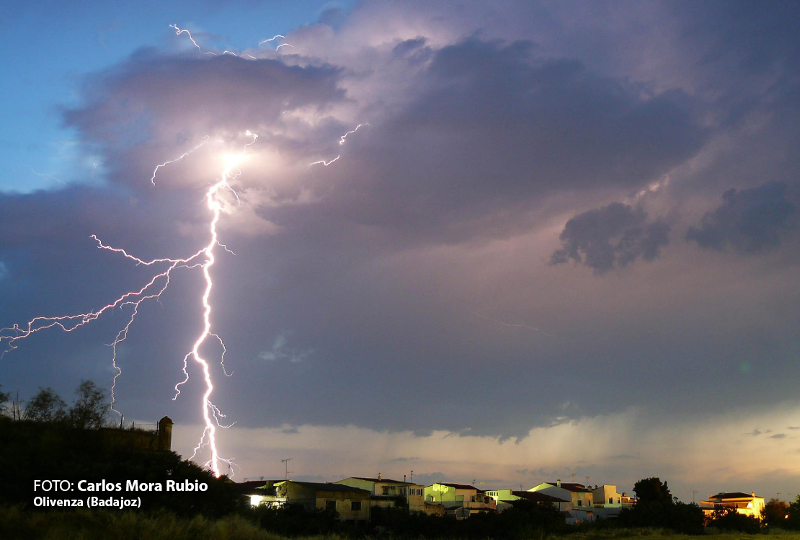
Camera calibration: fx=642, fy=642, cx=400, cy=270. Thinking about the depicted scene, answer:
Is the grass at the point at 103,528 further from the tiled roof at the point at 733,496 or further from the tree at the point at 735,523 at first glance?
the tiled roof at the point at 733,496

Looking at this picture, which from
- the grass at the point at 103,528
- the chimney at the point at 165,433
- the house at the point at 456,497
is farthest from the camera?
the house at the point at 456,497

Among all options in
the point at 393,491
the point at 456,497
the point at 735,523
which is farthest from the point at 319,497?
the point at 735,523

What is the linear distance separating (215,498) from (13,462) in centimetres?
898

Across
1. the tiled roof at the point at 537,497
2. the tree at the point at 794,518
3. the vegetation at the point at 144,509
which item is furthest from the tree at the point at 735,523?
the tiled roof at the point at 537,497

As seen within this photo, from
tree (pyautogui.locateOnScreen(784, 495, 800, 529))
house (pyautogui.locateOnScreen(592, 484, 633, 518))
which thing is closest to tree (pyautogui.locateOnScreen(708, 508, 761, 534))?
tree (pyautogui.locateOnScreen(784, 495, 800, 529))

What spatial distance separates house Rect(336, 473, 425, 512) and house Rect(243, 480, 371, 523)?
320 centimetres

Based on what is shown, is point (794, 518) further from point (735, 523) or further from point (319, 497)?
point (319, 497)

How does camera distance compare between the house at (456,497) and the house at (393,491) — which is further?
the house at (456,497)

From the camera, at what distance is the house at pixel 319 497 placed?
2089 inches

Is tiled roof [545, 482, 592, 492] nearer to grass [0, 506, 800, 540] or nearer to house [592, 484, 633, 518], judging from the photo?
house [592, 484, 633, 518]

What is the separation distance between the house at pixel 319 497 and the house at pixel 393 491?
3.20 metres

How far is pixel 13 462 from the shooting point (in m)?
25.5

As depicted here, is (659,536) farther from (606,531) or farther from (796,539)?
(796,539)

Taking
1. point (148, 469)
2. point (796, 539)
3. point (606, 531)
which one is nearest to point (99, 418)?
point (148, 469)
